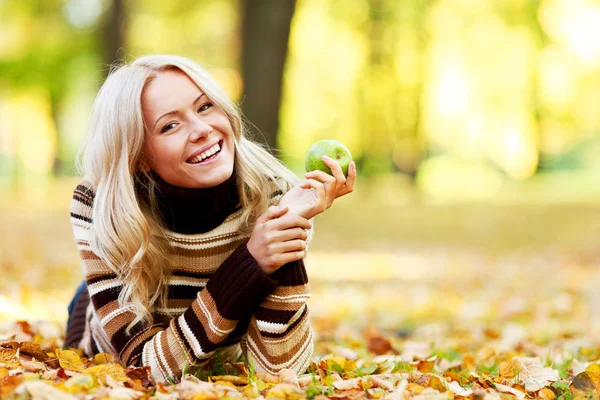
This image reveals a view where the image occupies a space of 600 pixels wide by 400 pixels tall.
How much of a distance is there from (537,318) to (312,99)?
23042mm

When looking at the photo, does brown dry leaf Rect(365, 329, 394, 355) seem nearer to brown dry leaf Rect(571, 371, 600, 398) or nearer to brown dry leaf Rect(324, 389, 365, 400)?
brown dry leaf Rect(571, 371, 600, 398)

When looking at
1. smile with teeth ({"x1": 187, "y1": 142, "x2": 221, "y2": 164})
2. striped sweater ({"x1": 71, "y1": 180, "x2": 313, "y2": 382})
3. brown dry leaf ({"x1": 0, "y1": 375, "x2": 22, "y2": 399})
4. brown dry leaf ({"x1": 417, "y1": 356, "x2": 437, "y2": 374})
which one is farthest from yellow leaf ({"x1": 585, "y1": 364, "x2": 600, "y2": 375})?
brown dry leaf ({"x1": 0, "y1": 375, "x2": 22, "y2": 399})

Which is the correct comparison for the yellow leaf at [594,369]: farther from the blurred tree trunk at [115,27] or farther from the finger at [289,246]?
the blurred tree trunk at [115,27]

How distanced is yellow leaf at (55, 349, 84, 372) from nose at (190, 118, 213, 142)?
103 cm

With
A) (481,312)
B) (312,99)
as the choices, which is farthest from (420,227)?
(312,99)

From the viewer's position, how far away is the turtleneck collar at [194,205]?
2.84 meters

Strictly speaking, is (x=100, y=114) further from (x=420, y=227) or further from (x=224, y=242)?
(x=420, y=227)

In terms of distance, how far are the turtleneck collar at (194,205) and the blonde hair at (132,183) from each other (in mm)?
41

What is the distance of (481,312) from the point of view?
5789 mm

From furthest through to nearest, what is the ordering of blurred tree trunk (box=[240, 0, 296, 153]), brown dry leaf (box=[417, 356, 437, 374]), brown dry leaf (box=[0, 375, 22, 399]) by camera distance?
blurred tree trunk (box=[240, 0, 296, 153]) < brown dry leaf (box=[417, 356, 437, 374]) < brown dry leaf (box=[0, 375, 22, 399])

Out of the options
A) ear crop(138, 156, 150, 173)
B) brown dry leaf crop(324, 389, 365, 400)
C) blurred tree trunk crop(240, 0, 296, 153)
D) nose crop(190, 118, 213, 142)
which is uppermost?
blurred tree trunk crop(240, 0, 296, 153)

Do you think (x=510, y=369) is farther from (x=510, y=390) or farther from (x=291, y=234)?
(x=291, y=234)

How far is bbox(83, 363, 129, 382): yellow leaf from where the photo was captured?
255 cm

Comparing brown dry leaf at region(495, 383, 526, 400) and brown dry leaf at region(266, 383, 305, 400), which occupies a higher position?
brown dry leaf at region(266, 383, 305, 400)
